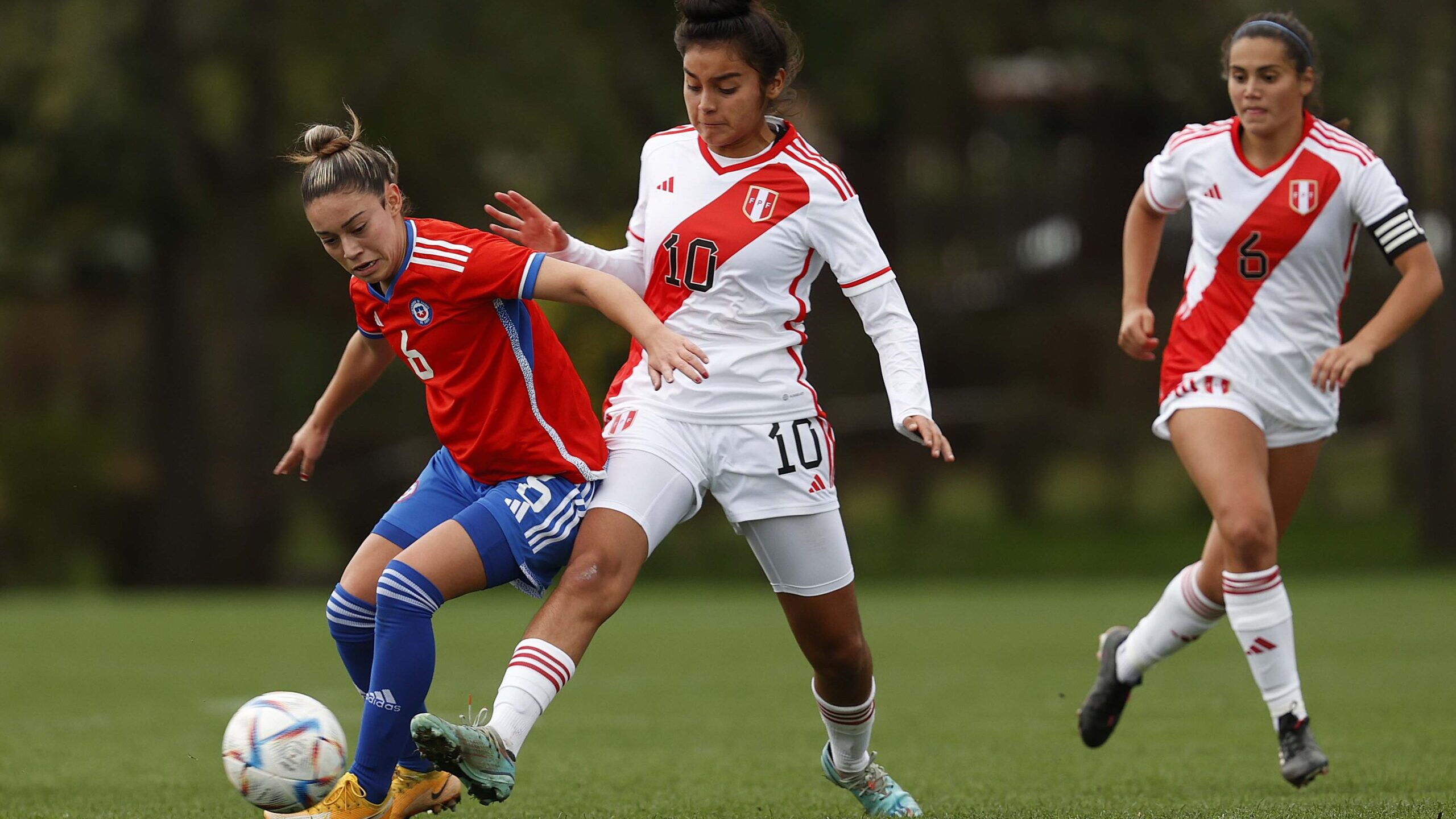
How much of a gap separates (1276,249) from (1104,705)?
1.74 meters

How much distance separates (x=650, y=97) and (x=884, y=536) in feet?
21.6

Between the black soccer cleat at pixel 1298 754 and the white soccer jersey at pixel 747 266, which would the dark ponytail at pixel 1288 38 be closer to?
the white soccer jersey at pixel 747 266

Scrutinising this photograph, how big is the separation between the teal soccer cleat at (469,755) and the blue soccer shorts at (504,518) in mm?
476

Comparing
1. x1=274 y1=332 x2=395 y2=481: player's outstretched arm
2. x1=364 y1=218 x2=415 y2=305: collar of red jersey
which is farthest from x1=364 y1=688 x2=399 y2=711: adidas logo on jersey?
x1=364 y1=218 x2=415 y2=305: collar of red jersey

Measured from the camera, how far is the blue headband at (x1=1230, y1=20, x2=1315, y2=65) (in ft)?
18.4

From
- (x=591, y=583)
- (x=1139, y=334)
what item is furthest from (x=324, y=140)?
(x=1139, y=334)

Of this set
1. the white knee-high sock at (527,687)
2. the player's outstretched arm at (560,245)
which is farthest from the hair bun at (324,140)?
the white knee-high sock at (527,687)

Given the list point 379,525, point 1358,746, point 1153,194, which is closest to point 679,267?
point 379,525

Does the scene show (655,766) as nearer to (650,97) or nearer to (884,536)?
(650,97)

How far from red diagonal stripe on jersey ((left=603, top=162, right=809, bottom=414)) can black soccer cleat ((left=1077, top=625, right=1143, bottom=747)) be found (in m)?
2.41

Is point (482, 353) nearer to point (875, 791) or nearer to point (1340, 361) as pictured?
point (875, 791)

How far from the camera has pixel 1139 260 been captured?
246 inches

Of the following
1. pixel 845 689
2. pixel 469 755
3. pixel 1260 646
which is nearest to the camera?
pixel 469 755

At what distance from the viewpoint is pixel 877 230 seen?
2230 cm
